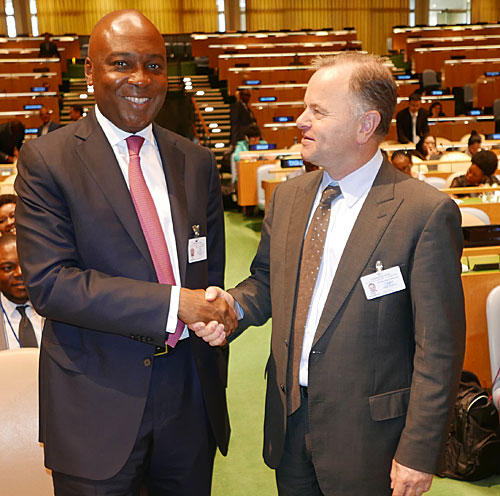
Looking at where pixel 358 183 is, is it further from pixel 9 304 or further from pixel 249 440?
pixel 249 440

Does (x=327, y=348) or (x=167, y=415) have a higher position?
(x=327, y=348)

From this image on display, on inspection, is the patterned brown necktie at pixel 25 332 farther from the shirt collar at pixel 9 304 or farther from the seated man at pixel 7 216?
the seated man at pixel 7 216

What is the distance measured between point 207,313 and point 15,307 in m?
1.71

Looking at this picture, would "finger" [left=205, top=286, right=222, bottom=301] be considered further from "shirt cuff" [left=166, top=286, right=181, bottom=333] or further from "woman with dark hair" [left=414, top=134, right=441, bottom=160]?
"woman with dark hair" [left=414, top=134, right=441, bottom=160]

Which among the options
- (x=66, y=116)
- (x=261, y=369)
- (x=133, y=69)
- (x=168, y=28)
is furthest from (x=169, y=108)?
(x=133, y=69)

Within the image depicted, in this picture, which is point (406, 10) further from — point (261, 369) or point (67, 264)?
point (67, 264)

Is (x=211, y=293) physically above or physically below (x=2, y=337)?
above

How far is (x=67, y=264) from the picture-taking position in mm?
1677

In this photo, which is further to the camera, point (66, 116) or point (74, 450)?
point (66, 116)

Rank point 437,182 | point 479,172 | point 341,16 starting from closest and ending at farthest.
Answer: point 479,172
point 437,182
point 341,16

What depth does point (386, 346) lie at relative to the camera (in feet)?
5.67

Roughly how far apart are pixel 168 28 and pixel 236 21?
220cm

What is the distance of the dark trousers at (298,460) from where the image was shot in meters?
1.85

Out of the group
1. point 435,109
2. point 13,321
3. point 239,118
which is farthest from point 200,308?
point 435,109
